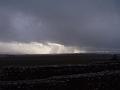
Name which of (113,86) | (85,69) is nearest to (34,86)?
(113,86)

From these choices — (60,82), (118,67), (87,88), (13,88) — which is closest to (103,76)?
(87,88)

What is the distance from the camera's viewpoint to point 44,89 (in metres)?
26.8

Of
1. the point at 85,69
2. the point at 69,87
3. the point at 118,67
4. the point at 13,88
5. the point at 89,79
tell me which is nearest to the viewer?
the point at 13,88

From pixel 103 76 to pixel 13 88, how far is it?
12.4m

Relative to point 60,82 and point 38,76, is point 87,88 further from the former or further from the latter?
point 38,76

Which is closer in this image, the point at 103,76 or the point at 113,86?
the point at 113,86

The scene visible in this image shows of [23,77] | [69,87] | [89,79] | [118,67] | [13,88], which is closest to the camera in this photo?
[13,88]

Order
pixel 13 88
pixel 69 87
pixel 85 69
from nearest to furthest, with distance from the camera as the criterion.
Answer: pixel 13 88, pixel 69 87, pixel 85 69

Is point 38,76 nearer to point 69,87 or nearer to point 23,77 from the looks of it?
point 23,77

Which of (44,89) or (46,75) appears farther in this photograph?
(46,75)

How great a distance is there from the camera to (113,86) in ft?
A: 98.6

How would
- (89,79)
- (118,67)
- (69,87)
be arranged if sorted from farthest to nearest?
(118,67) < (89,79) < (69,87)

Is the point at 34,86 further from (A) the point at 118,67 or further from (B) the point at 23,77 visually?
(A) the point at 118,67

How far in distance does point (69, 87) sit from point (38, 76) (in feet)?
38.1
